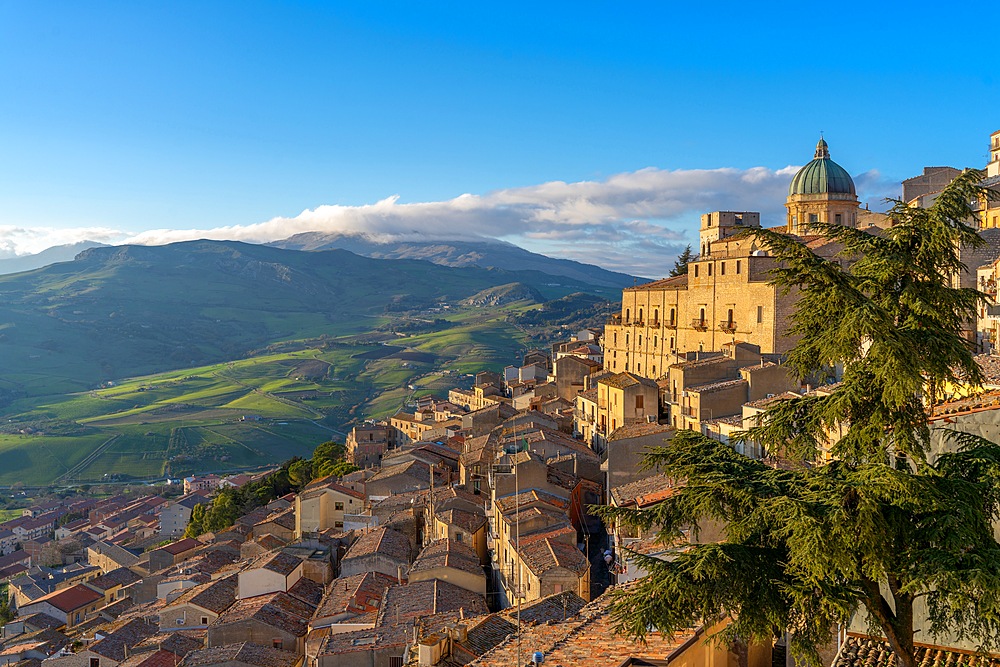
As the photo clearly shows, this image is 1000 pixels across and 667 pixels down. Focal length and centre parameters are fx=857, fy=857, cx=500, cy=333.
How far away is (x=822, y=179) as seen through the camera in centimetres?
5559

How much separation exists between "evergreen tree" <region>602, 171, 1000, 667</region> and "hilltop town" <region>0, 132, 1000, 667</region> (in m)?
0.88

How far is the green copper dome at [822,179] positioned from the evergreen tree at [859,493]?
49.3m

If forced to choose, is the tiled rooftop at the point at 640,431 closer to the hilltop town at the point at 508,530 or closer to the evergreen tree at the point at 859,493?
the hilltop town at the point at 508,530

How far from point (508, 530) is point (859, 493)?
70.7ft

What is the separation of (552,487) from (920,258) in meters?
26.9

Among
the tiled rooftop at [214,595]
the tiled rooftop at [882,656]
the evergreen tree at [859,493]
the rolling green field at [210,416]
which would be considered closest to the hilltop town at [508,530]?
the tiled rooftop at [882,656]

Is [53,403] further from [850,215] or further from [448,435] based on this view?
[850,215]

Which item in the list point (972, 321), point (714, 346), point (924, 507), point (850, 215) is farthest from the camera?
point (850, 215)

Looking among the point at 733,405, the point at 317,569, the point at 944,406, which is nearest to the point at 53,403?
the point at 317,569

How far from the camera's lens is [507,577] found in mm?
28406

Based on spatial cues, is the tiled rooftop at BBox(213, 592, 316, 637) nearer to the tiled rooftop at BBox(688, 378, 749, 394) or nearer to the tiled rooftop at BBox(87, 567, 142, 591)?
the tiled rooftop at BBox(688, 378, 749, 394)

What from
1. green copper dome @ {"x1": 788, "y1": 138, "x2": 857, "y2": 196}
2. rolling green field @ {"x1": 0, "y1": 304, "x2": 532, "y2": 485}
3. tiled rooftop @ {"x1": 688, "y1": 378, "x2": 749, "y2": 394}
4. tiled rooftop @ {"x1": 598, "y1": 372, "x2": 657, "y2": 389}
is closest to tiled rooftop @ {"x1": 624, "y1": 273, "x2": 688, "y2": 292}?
green copper dome @ {"x1": 788, "y1": 138, "x2": 857, "y2": 196}

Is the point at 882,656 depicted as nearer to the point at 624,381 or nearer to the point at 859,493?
the point at 859,493

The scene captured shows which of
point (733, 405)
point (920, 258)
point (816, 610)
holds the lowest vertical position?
point (733, 405)
